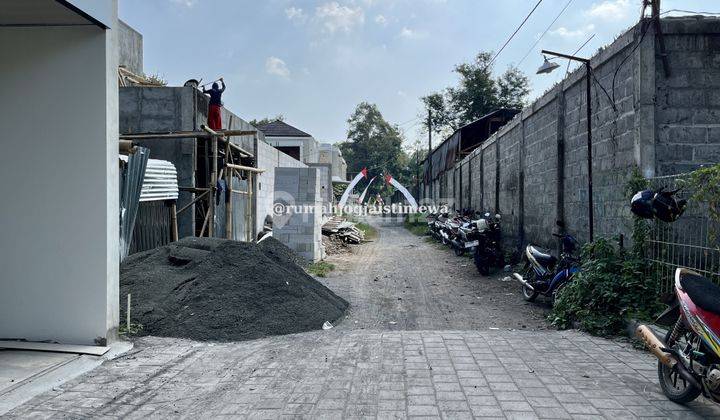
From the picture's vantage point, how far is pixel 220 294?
5.90 meters

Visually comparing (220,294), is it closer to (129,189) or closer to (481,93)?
(129,189)

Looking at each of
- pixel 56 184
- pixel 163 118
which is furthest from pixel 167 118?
pixel 56 184

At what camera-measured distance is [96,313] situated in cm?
464

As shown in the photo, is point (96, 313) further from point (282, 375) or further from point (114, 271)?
point (282, 375)

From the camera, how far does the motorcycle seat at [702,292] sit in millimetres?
3141

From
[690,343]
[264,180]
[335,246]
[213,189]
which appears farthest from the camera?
[335,246]

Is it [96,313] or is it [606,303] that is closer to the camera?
[96,313]

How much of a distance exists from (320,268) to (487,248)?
12.2 ft

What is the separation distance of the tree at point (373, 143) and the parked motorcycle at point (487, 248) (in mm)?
40475

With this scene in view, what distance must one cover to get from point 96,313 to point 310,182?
25.4ft

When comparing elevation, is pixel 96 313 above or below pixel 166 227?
below

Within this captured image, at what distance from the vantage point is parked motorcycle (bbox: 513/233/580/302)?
693 centimetres

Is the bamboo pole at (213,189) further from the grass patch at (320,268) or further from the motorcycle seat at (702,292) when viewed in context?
the motorcycle seat at (702,292)

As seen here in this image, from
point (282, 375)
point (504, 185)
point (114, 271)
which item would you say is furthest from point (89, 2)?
point (504, 185)
